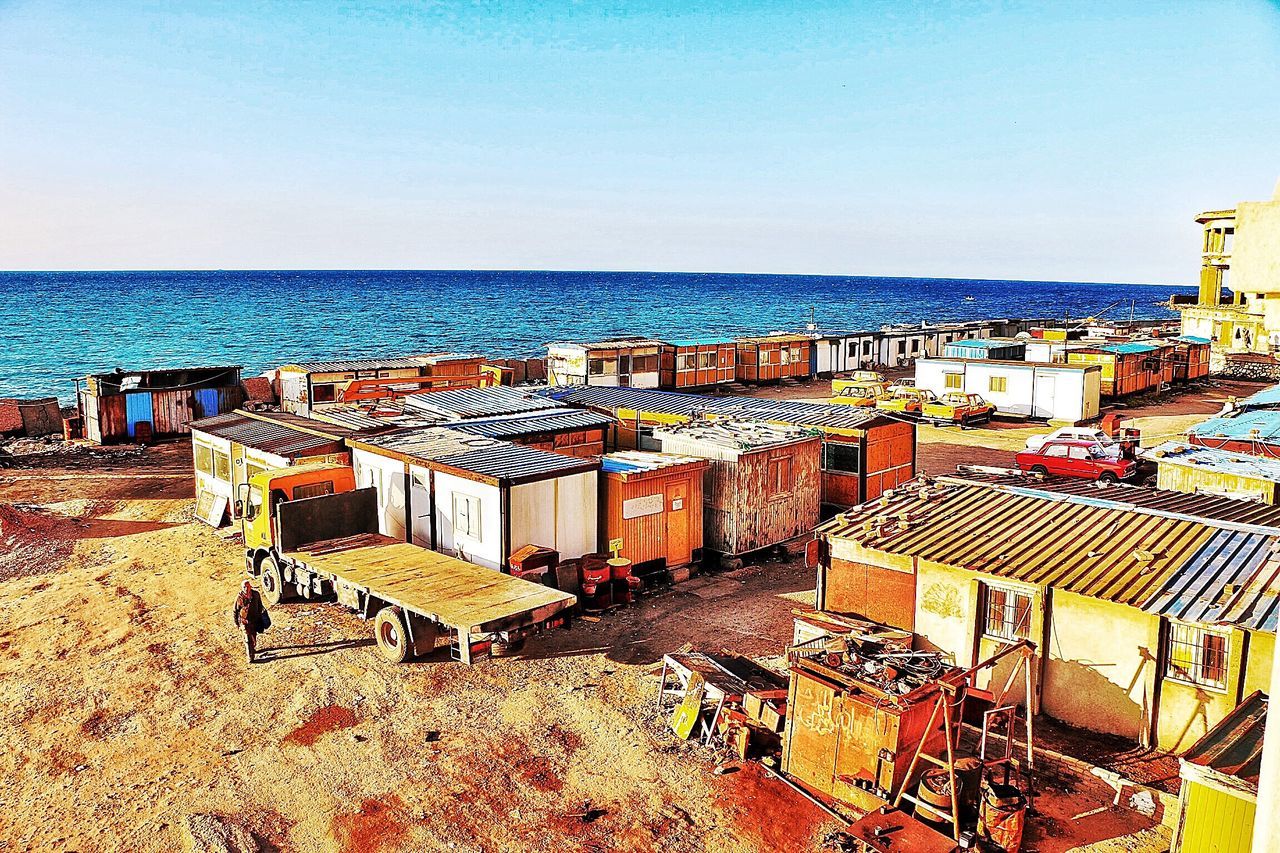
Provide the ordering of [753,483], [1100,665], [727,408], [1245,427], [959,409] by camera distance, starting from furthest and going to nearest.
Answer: [959,409] → [727,408] → [1245,427] → [753,483] → [1100,665]

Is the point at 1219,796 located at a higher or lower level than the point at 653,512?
lower

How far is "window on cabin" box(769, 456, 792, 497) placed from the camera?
22234mm

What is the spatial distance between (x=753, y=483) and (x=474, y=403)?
420 inches

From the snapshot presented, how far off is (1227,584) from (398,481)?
622 inches

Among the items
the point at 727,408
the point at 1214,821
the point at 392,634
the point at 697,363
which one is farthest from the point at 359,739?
the point at 697,363

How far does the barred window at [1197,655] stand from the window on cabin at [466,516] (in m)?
12.3

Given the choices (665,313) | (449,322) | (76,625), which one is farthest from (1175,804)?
(665,313)

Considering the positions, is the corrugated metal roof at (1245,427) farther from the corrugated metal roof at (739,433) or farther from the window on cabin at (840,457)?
the corrugated metal roof at (739,433)

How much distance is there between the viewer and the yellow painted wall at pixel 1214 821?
909 cm

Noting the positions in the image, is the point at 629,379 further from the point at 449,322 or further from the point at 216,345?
the point at 449,322

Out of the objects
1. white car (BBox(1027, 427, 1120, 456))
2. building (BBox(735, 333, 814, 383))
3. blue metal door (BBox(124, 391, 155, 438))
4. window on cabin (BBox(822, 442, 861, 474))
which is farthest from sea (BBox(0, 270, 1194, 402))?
white car (BBox(1027, 427, 1120, 456))

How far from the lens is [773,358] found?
58562 millimetres

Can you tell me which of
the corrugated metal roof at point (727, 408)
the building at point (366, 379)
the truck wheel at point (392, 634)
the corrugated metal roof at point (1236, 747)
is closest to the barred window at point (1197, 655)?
the corrugated metal roof at point (1236, 747)

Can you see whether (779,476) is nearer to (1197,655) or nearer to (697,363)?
(1197,655)
